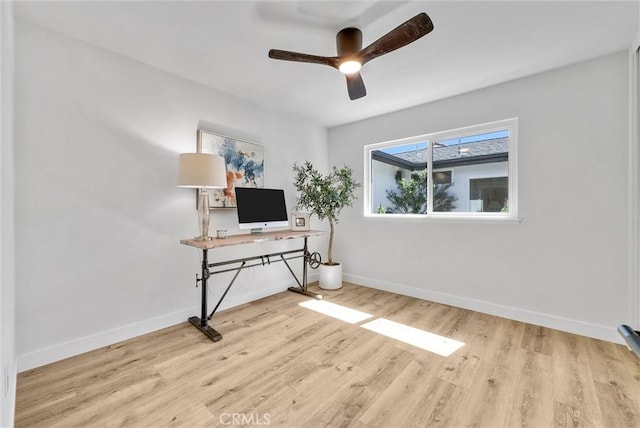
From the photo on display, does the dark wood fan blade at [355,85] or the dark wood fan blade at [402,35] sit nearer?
the dark wood fan blade at [402,35]

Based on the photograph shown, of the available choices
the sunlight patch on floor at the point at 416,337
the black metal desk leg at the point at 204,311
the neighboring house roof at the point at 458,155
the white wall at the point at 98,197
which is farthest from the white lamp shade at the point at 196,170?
the neighboring house roof at the point at 458,155

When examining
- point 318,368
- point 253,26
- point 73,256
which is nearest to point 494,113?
point 253,26

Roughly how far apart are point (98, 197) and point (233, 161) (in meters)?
1.25

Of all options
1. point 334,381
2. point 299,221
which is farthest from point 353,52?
point 334,381

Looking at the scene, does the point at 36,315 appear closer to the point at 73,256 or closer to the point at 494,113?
the point at 73,256

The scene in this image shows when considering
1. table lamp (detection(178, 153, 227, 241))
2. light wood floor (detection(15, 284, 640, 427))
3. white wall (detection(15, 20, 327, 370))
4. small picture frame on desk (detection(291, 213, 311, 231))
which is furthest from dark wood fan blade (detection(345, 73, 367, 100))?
light wood floor (detection(15, 284, 640, 427))

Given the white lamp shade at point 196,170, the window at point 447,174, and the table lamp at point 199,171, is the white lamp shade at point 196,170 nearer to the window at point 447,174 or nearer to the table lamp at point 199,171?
the table lamp at point 199,171

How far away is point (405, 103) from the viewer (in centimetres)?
331

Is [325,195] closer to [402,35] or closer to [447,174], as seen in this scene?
[447,174]

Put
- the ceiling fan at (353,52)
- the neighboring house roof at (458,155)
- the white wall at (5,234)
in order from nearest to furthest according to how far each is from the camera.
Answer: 1. the white wall at (5,234)
2. the ceiling fan at (353,52)
3. the neighboring house roof at (458,155)

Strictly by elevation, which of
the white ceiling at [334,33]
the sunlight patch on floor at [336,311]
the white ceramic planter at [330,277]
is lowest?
the sunlight patch on floor at [336,311]

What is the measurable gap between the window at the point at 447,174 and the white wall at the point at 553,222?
127 millimetres

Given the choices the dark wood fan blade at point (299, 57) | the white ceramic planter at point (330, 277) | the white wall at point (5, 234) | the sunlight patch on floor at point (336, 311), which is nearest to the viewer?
the white wall at point (5, 234)
